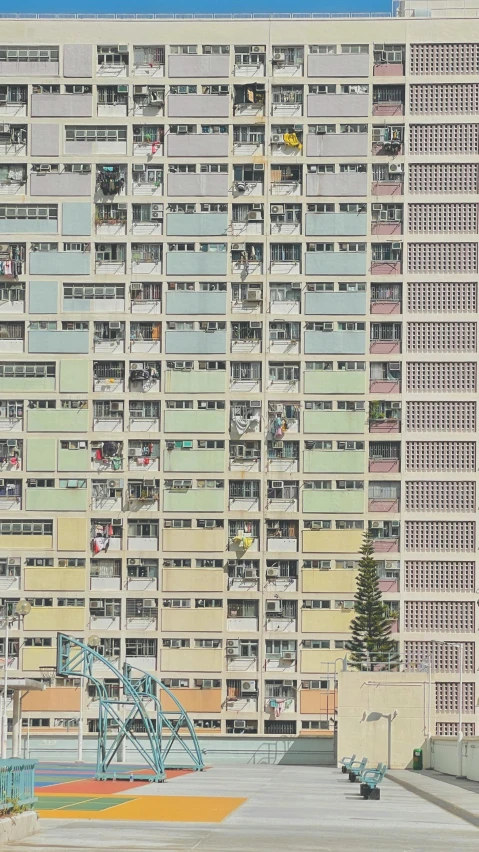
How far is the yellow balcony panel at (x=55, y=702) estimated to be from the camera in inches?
2960

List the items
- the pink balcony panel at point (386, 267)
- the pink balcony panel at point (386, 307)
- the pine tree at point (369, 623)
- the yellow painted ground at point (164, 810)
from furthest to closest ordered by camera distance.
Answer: the pink balcony panel at point (386, 267) < the pink balcony panel at point (386, 307) < the pine tree at point (369, 623) < the yellow painted ground at point (164, 810)

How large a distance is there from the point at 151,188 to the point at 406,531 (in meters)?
24.1

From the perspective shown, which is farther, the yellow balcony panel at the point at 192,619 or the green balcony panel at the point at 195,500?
the green balcony panel at the point at 195,500

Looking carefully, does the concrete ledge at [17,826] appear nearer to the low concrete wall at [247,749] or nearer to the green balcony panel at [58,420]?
the low concrete wall at [247,749]

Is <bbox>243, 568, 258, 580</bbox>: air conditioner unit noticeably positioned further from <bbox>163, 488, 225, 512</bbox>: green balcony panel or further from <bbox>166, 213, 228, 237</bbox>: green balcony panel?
<bbox>166, 213, 228, 237</bbox>: green balcony panel

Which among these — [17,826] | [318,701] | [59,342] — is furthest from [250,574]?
[17,826]

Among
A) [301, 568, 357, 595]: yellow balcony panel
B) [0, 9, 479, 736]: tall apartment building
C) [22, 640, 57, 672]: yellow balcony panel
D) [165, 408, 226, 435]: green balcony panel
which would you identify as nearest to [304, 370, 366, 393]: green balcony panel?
[0, 9, 479, 736]: tall apartment building

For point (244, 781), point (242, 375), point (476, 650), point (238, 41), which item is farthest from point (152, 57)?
point (244, 781)

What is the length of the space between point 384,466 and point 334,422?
3707 millimetres

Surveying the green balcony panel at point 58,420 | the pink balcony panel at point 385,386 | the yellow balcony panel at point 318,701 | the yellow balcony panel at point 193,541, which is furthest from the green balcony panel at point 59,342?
the yellow balcony panel at point 318,701

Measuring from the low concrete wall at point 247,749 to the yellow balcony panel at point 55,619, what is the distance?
591cm

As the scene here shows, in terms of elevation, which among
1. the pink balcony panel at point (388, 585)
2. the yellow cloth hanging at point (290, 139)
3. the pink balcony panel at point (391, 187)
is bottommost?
the pink balcony panel at point (388, 585)

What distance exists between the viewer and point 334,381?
78.6m

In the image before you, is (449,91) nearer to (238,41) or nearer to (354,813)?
(238,41)
